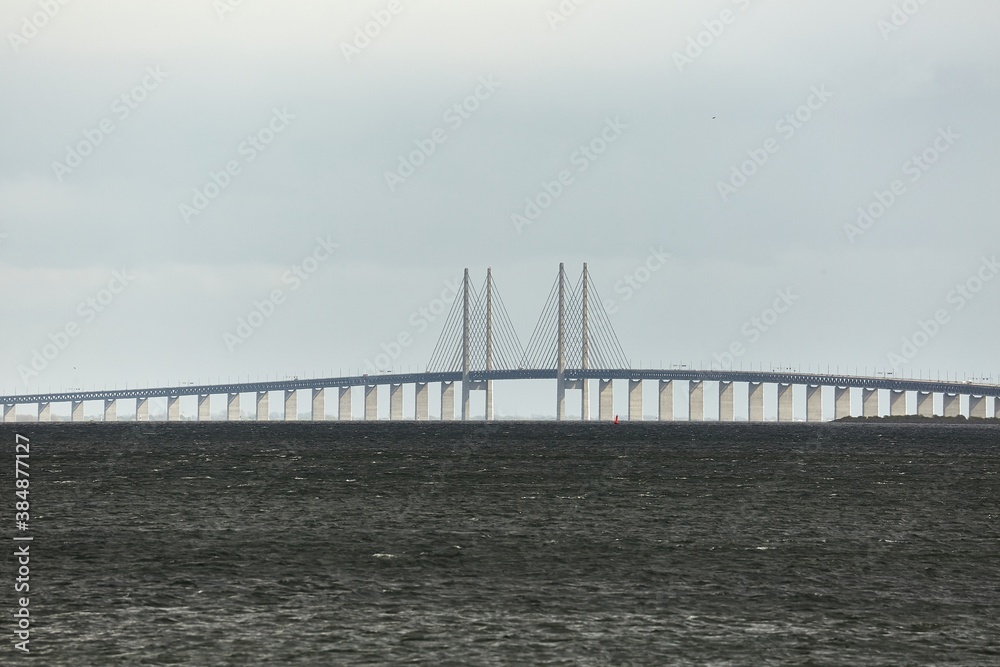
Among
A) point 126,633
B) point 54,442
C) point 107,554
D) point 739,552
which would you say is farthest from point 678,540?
point 54,442

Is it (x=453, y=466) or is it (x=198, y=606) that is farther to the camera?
(x=453, y=466)

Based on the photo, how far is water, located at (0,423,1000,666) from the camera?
2694 cm

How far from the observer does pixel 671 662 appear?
25531 mm

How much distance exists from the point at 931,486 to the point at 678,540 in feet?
106

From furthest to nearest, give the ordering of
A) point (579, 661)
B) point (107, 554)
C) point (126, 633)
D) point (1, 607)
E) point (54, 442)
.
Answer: point (54, 442), point (107, 554), point (1, 607), point (126, 633), point (579, 661)

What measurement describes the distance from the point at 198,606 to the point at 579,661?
9743 mm

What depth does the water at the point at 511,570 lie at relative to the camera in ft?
88.4

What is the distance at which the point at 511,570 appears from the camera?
37.2 m

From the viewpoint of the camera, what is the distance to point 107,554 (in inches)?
1571

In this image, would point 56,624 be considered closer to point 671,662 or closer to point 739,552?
point 671,662

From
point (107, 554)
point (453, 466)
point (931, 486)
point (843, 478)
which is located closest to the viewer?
point (107, 554)

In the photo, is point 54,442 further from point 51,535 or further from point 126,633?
point 126,633

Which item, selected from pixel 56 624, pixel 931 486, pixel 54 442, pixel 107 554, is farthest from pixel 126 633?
pixel 54 442

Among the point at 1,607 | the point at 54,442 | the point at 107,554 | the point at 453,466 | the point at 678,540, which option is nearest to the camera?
the point at 1,607
